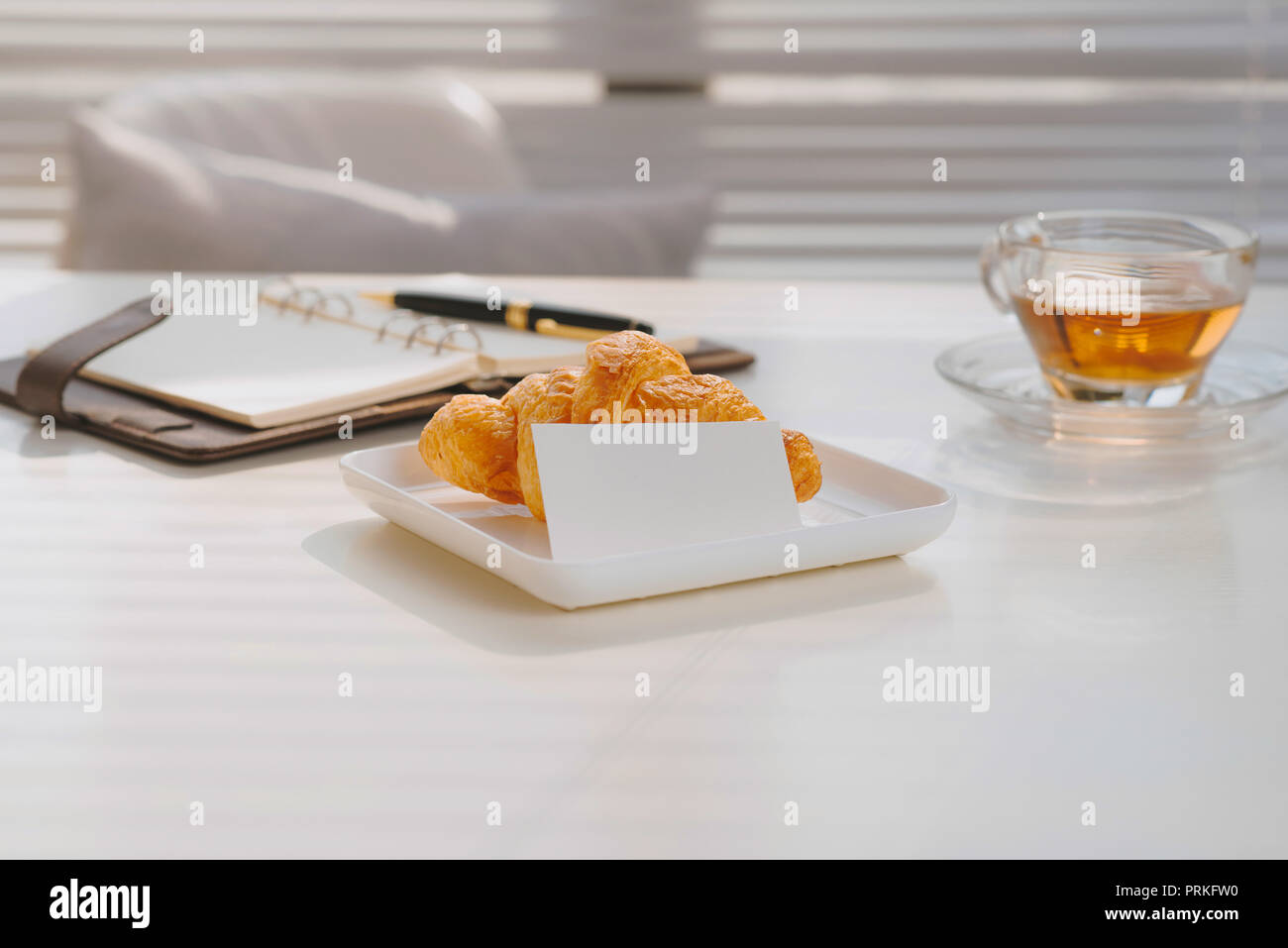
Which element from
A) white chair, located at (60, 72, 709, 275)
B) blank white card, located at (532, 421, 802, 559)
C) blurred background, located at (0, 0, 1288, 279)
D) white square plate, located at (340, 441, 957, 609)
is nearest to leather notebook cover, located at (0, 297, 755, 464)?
white square plate, located at (340, 441, 957, 609)

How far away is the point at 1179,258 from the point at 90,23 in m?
2.26

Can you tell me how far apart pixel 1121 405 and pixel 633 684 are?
45 centimetres

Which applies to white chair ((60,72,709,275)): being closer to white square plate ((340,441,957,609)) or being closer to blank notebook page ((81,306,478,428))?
blank notebook page ((81,306,478,428))

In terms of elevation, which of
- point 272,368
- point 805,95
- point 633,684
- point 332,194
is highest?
point 805,95

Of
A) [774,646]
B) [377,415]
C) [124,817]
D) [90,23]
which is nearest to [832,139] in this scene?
[90,23]

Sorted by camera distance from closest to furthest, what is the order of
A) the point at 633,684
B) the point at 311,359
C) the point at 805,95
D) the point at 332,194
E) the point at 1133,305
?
1. the point at 633,684
2. the point at 1133,305
3. the point at 311,359
4. the point at 332,194
5. the point at 805,95

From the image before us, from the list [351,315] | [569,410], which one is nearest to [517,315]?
[351,315]

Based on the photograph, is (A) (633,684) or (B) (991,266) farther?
(B) (991,266)

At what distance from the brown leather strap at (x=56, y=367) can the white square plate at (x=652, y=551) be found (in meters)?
0.24

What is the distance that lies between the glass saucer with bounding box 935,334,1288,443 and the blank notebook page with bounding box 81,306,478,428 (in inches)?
13.0

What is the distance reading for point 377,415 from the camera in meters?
0.85

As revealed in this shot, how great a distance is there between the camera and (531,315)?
100cm

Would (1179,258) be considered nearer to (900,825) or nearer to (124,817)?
(900,825)

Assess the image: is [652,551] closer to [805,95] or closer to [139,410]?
[139,410]
